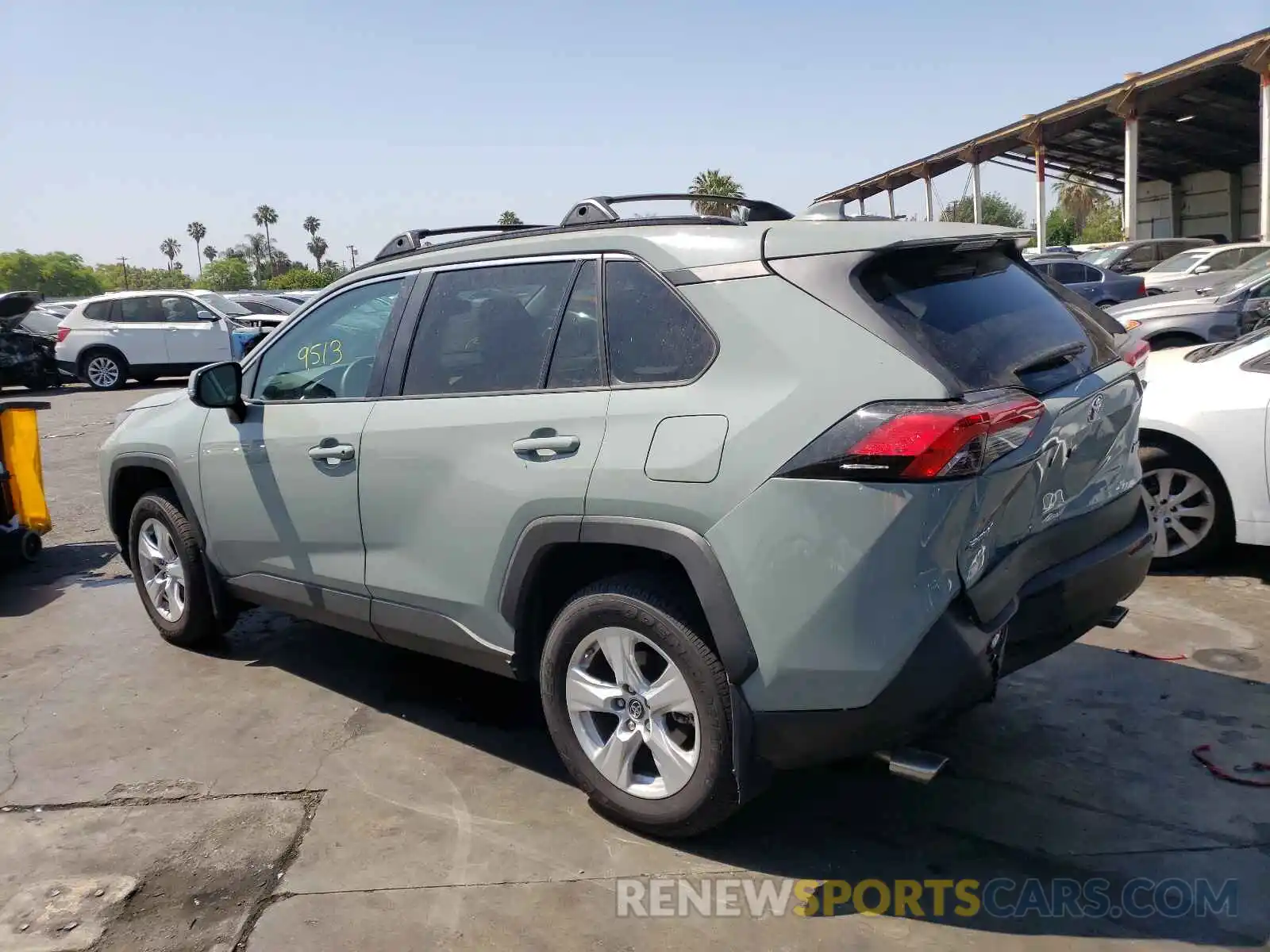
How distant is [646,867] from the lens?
3.05 meters

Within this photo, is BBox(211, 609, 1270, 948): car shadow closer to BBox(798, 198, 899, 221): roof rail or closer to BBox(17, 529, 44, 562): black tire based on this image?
BBox(798, 198, 899, 221): roof rail

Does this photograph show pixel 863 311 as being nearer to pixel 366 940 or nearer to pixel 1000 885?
Result: pixel 1000 885

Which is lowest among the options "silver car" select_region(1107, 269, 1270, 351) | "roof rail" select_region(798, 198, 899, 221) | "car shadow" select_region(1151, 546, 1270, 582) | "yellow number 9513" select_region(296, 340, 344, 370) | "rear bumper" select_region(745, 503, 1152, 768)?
"car shadow" select_region(1151, 546, 1270, 582)

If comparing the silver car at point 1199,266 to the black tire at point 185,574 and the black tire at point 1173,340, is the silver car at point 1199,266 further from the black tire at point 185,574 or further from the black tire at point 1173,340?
the black tire at point 185,574

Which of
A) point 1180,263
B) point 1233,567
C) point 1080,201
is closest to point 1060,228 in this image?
point 1080,201

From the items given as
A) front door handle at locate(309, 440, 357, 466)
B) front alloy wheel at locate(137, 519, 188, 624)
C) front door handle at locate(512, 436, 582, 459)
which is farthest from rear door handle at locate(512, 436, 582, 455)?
front alloy wheel at locate(137, 519, 188, 624)

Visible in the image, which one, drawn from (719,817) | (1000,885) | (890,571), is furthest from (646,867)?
(890,571)

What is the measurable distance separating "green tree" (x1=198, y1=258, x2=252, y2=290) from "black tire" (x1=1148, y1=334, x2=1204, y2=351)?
9917 cm

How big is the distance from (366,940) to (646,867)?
31.9 inches

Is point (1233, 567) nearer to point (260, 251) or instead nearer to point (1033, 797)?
point (1033, 797)

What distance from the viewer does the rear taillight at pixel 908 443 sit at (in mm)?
2576

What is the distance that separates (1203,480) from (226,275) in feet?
378

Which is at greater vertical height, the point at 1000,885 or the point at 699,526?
the point at 699,526

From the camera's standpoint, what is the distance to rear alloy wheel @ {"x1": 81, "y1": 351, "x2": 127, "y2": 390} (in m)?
19.0
